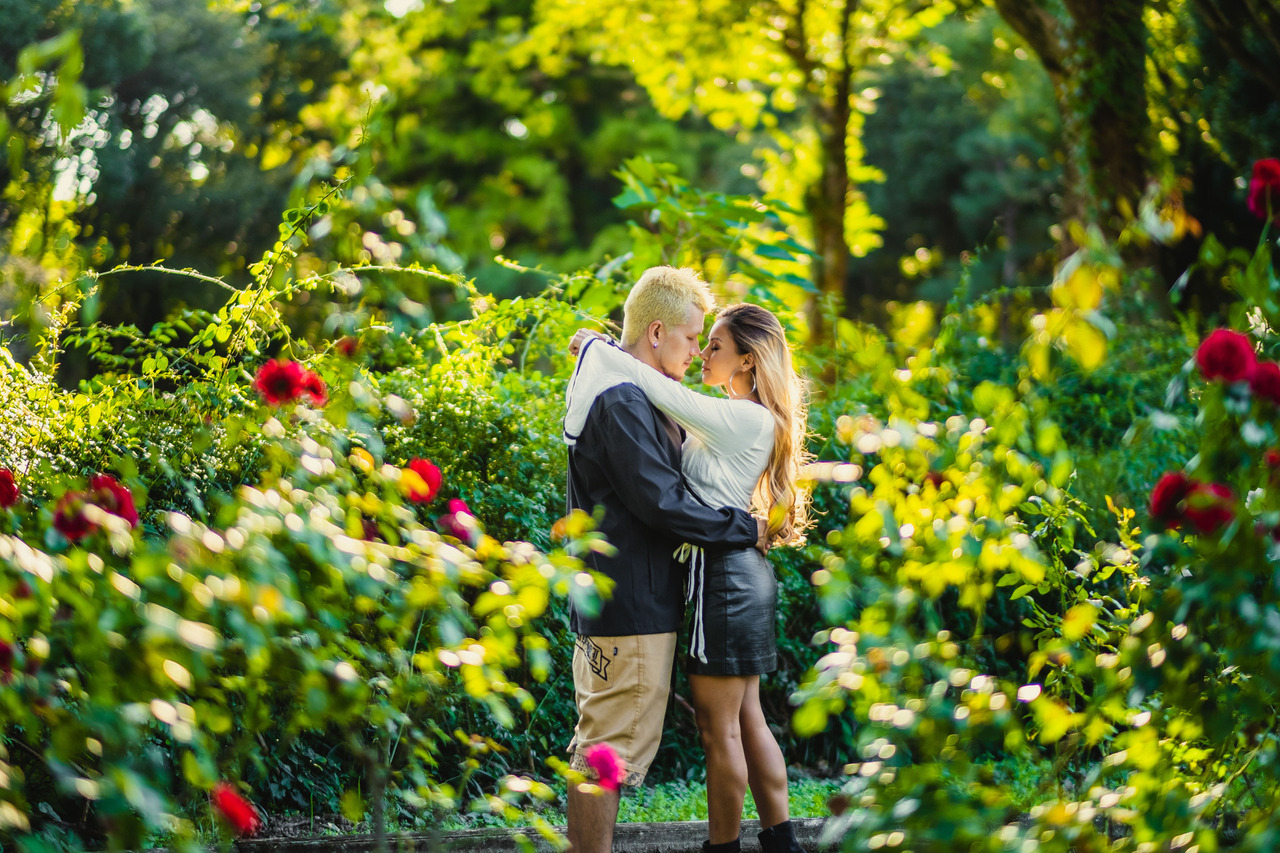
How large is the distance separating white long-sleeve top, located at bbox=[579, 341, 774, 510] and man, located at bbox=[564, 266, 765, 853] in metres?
0.04

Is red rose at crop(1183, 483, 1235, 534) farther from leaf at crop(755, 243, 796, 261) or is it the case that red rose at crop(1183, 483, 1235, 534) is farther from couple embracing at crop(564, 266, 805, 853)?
leaf at crop(755, 243, 796, 261)

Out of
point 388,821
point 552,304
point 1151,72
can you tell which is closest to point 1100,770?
point 388,821

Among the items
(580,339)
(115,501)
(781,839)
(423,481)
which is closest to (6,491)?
(115,501)

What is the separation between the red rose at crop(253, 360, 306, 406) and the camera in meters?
2.14

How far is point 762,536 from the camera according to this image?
313 centimetres

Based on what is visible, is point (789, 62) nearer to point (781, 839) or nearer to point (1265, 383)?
point (781, 839)

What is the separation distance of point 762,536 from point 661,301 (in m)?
0.75

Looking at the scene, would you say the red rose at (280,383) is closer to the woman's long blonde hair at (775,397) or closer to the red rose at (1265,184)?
the woman's long blonde hair at (775,397)

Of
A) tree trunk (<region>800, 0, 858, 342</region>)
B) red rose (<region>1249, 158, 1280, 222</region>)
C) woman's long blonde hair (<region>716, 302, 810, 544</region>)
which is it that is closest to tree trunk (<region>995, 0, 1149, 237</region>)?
tree trunk (<region>800, 0, 858, 342</region>)

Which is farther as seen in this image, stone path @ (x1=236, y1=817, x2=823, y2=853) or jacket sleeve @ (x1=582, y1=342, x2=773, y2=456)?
stone path @ (x1=236, y1=817, x2=823, y2=853)

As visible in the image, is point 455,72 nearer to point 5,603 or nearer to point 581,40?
point 581,40

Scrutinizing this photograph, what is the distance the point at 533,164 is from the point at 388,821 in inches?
779

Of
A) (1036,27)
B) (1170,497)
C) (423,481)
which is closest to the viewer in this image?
(1170,497)

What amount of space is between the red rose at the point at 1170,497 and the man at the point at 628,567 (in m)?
1.32
